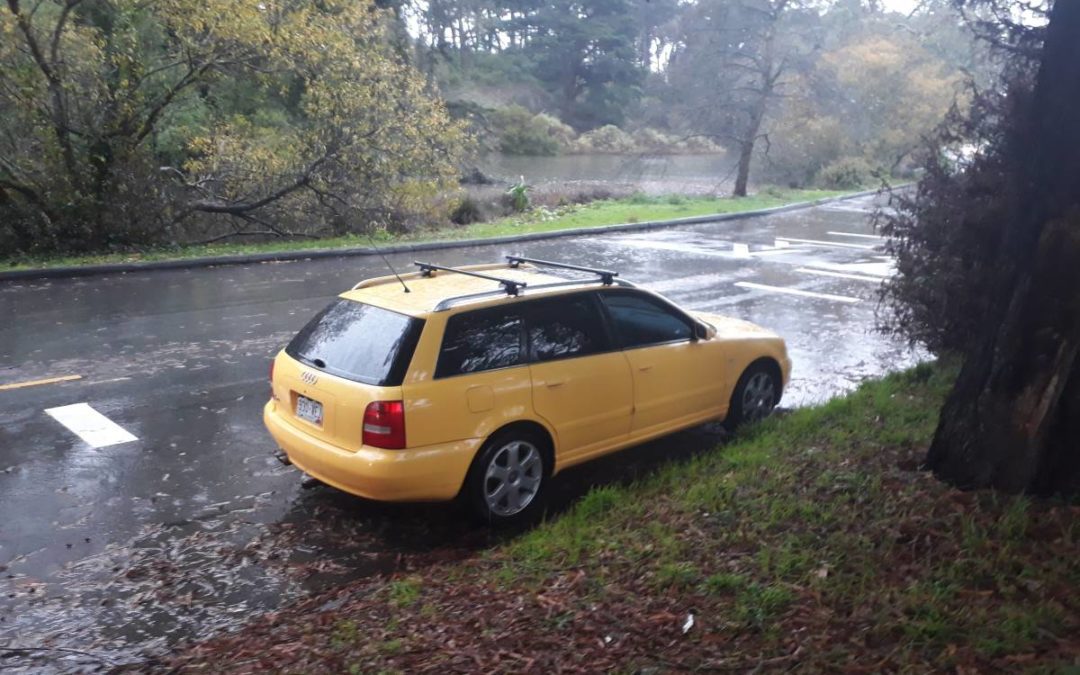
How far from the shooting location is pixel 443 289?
6547 millimetres

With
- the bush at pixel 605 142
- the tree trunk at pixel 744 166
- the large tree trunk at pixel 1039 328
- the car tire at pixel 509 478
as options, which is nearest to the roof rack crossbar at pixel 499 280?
the car tire at pixel 509 478

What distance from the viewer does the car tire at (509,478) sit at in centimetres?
590

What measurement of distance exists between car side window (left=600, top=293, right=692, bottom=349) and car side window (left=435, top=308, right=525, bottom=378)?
91 centimetres

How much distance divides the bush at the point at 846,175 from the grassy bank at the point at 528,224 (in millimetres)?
2427

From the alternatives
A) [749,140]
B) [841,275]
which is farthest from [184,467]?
[749,140]

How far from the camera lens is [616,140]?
56062 mm

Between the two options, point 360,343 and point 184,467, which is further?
point 184,467

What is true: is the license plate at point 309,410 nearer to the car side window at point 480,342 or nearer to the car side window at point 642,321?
the car side window at point 480,342

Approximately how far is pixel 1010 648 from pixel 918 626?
360 mm

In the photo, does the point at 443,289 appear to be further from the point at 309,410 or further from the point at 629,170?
the point at 629,170

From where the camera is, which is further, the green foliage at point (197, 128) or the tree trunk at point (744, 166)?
the tree trunk at point (744, 166)

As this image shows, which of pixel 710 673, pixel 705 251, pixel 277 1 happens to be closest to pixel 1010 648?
pixel 710 673

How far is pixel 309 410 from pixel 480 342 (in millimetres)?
1210

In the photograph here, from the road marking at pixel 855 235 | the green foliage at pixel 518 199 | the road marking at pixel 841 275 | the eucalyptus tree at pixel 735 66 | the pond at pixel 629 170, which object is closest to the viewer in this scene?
the road marking at pixel 841 275
